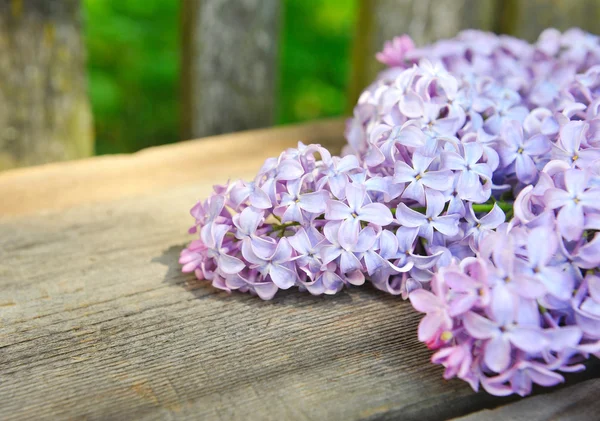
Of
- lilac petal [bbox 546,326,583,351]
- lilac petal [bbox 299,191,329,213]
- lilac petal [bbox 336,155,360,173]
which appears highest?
lilac petal [bbox 336,155,360,173]

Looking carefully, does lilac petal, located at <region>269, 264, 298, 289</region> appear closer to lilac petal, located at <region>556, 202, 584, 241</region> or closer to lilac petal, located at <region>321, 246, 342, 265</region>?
lilac petal, located at <region>321, 246, 342, 265</region>

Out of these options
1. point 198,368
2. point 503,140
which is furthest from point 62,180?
point 503,140

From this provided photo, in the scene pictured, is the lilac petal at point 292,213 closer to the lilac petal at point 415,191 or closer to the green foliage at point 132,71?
the lilac petal at point 415,191

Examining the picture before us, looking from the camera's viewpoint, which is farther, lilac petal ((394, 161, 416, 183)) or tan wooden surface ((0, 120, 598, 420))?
lilac petal ((394, 161, 416, 183))

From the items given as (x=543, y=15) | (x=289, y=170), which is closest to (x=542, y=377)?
(x=289, y=170)

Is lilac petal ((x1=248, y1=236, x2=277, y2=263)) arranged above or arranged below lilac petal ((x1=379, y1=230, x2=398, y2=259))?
below

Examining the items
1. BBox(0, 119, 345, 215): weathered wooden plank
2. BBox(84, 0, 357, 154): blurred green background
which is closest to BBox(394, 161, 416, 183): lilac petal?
BBox(0, 119, 345, 215): weathered wooden plank
